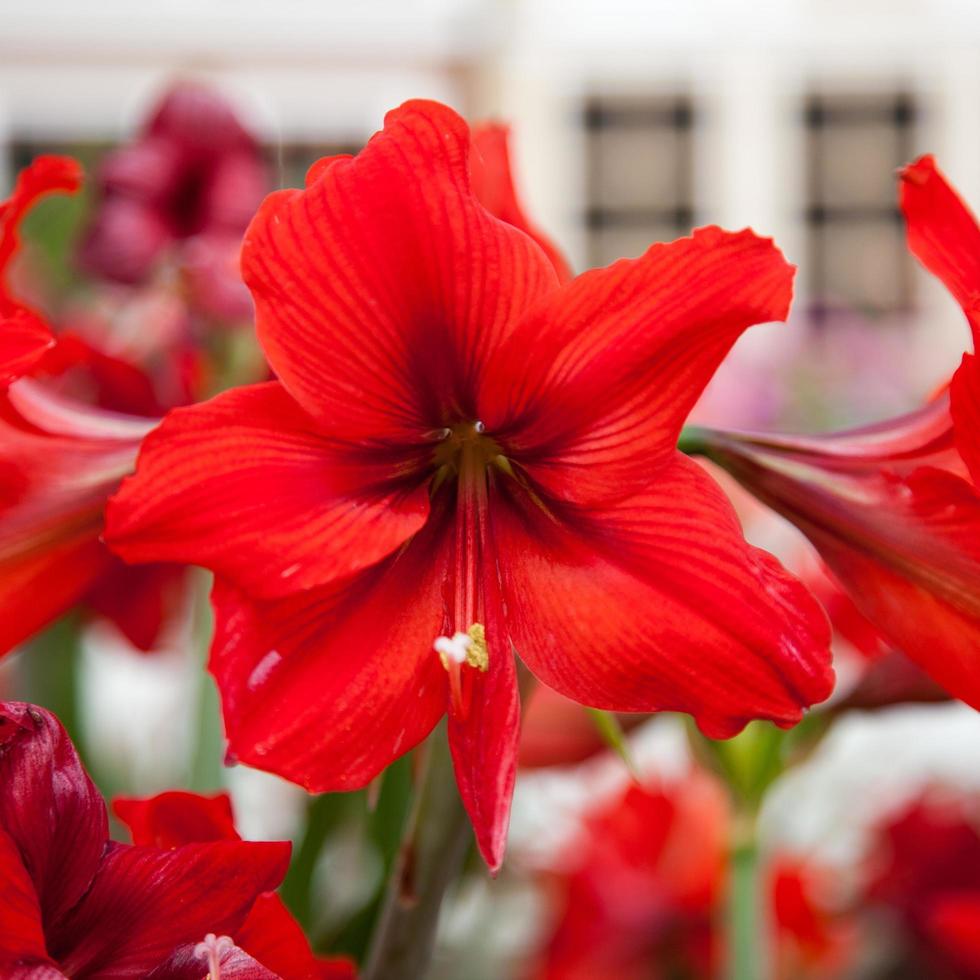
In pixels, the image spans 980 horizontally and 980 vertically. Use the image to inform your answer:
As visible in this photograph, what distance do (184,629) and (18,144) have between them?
17.5ft

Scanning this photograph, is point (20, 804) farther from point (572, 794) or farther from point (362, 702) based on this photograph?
point (572, 794)

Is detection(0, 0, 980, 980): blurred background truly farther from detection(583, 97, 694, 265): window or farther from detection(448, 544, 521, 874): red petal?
detection(448, 544, 521, 874): red petal

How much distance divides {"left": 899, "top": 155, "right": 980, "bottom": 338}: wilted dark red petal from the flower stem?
149 mm

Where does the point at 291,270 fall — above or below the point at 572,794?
above

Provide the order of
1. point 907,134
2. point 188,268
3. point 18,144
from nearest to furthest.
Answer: point 188,268 < point 18,144 < point 907,134

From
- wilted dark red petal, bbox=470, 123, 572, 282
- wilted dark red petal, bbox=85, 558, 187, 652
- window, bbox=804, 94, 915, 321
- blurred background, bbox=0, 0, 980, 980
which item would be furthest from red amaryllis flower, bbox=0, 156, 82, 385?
window, bbox=804, 94, 915, 321

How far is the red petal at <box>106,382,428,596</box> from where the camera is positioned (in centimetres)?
24

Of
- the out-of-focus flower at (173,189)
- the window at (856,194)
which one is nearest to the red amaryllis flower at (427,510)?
the out-of-focus flower at (173,189)

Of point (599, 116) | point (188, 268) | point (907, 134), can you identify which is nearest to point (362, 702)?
point (188, 268)

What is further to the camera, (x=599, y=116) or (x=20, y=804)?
(x=599, y=116)

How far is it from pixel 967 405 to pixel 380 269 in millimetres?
116

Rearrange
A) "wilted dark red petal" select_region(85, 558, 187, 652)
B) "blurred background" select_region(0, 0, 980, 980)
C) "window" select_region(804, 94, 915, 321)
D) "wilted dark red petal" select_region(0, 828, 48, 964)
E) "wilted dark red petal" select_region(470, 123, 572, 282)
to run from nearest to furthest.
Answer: "wilted dark red petal" select_region(0, 828, 48, 964), "wilted dark red petal" select_region(470, 123, 572, 282), "wilted dark red petal" select_region(85, 558, 187, 652), "blurred background" select_region(0, 0, 980, 980), "window" select_region(804, 94, 915, 321)

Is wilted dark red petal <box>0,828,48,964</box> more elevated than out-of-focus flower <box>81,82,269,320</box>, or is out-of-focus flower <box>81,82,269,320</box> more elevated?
out-of-focus flower <box>81,82,269,320</box>

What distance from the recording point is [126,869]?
0.24 metres
